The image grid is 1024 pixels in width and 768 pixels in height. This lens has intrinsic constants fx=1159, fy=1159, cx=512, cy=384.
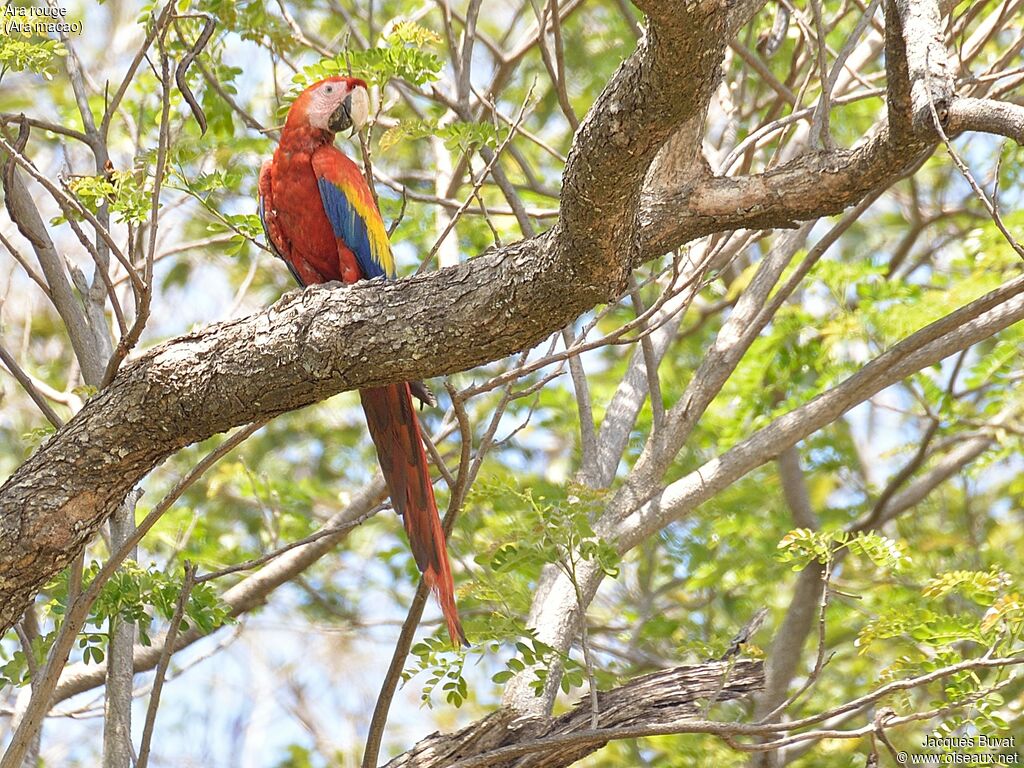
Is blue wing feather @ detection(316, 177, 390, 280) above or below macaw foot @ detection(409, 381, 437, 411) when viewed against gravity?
above

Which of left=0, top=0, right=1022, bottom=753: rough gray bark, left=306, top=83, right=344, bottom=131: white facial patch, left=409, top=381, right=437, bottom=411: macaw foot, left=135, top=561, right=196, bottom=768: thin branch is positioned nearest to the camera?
left=0, top=0, right=1022, bottom=753: rough gray bark

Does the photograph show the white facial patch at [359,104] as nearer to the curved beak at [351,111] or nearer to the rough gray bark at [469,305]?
the curved beak at [351,111]

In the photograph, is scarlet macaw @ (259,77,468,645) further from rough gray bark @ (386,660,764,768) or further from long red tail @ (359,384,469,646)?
rough gray bark @ (386,660,764,768)

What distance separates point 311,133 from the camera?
3.68 metres

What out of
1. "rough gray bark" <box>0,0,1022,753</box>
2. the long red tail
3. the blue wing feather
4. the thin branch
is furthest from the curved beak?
the thin branch

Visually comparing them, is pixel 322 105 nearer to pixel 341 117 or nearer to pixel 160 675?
pixel 341 117

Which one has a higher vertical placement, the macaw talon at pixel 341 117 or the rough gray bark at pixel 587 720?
the macaw talon at pixel 341 117

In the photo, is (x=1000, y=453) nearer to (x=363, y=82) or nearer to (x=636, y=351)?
(x=636, y=351)

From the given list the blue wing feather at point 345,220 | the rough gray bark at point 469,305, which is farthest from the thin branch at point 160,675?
the blue wing feather at point 345,220

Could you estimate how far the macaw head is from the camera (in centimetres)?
365

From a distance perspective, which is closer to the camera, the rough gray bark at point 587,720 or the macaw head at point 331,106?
the rough gray bark at point 587,720

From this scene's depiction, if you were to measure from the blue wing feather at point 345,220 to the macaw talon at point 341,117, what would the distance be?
8.3 inches

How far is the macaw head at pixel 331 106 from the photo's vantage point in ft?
12.0

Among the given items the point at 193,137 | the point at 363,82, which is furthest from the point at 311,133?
the point at 193,137
